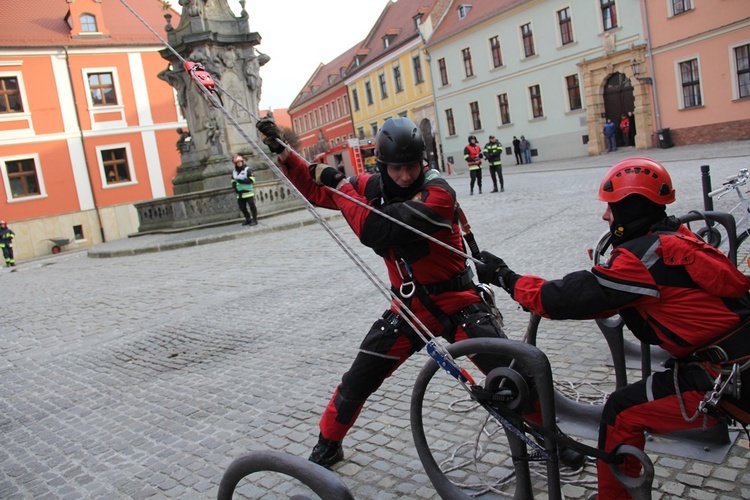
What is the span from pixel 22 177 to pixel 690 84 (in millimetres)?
33567

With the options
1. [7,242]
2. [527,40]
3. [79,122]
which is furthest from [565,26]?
[7,242]

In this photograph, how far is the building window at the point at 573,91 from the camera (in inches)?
1330

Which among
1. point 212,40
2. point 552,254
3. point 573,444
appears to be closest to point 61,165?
point 212,40

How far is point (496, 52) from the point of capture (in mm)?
38750

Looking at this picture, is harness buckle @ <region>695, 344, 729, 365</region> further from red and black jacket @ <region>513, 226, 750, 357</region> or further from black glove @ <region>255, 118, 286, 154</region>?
black glove @ <region>255, 118, 286, 154</region>

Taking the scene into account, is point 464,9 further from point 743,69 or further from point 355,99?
point 743,69

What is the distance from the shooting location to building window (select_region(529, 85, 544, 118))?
3628 cm

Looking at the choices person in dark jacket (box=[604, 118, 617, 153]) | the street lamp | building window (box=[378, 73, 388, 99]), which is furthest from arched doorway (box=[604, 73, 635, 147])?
building window (box=[378, 73, 388, 99])

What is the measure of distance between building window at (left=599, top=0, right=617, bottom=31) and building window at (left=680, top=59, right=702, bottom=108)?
4.35m

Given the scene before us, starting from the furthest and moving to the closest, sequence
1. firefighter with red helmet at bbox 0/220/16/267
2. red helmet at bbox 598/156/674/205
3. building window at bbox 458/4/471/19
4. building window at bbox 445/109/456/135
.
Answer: building window at bbox 445/109/456/135
building window at bbox 458/4/471/19
firefighter with red helmet at bbox 0/220/16/267
red helmet at bbox 598/156/674/205

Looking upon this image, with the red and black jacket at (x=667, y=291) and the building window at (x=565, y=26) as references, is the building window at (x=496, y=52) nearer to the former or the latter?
the building window at (x=565, y=26)

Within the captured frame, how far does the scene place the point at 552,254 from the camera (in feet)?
28.8

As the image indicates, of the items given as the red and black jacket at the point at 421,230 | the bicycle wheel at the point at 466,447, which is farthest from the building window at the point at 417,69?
the red and black jacket at the point at 421,230

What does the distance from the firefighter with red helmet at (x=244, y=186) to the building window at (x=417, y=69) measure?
3175 cm
